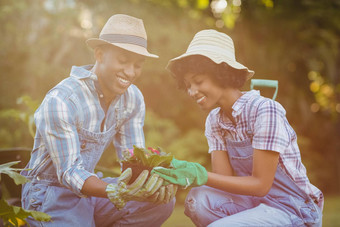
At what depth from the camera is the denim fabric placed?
2.03 metres

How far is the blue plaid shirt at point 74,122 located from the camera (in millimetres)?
2092

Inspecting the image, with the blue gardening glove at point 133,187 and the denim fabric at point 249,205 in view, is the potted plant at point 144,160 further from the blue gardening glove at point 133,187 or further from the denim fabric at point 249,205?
the denim fabric at point 249,205

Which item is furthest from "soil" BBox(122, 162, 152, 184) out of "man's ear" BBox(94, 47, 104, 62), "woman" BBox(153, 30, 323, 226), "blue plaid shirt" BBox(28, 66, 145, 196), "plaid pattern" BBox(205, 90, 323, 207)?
"man's ear" BBox(94, 47, 104, 62)

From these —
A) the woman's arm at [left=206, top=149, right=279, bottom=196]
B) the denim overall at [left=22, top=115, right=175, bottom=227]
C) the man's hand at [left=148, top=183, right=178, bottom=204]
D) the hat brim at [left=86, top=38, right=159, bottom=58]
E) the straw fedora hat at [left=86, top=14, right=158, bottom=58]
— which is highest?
the straw fedora hat at [left=86, top=14, right=158, bottom=58]

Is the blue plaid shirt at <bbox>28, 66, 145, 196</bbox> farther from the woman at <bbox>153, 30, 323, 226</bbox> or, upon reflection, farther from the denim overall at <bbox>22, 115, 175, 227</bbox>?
the woman at <bbox>153, 30, 323, 226</bbox>

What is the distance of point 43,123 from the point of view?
2.14m

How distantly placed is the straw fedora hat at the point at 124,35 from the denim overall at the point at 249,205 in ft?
2.56

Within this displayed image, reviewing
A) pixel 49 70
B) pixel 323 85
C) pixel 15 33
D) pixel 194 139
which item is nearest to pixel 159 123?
pixel 194 139

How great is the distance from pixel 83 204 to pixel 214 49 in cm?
115

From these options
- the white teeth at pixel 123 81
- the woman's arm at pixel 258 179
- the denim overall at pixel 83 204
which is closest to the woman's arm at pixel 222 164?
the woman's arm at pixel 258 179

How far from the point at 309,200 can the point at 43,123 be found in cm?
148

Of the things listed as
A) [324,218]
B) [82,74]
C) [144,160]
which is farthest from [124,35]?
[324,218]

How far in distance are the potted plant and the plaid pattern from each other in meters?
0.45

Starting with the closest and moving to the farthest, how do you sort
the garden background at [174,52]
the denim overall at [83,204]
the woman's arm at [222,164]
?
the denim overall at [83,204]
the woman's arm at [222,164]
the garden background at [174,52]
